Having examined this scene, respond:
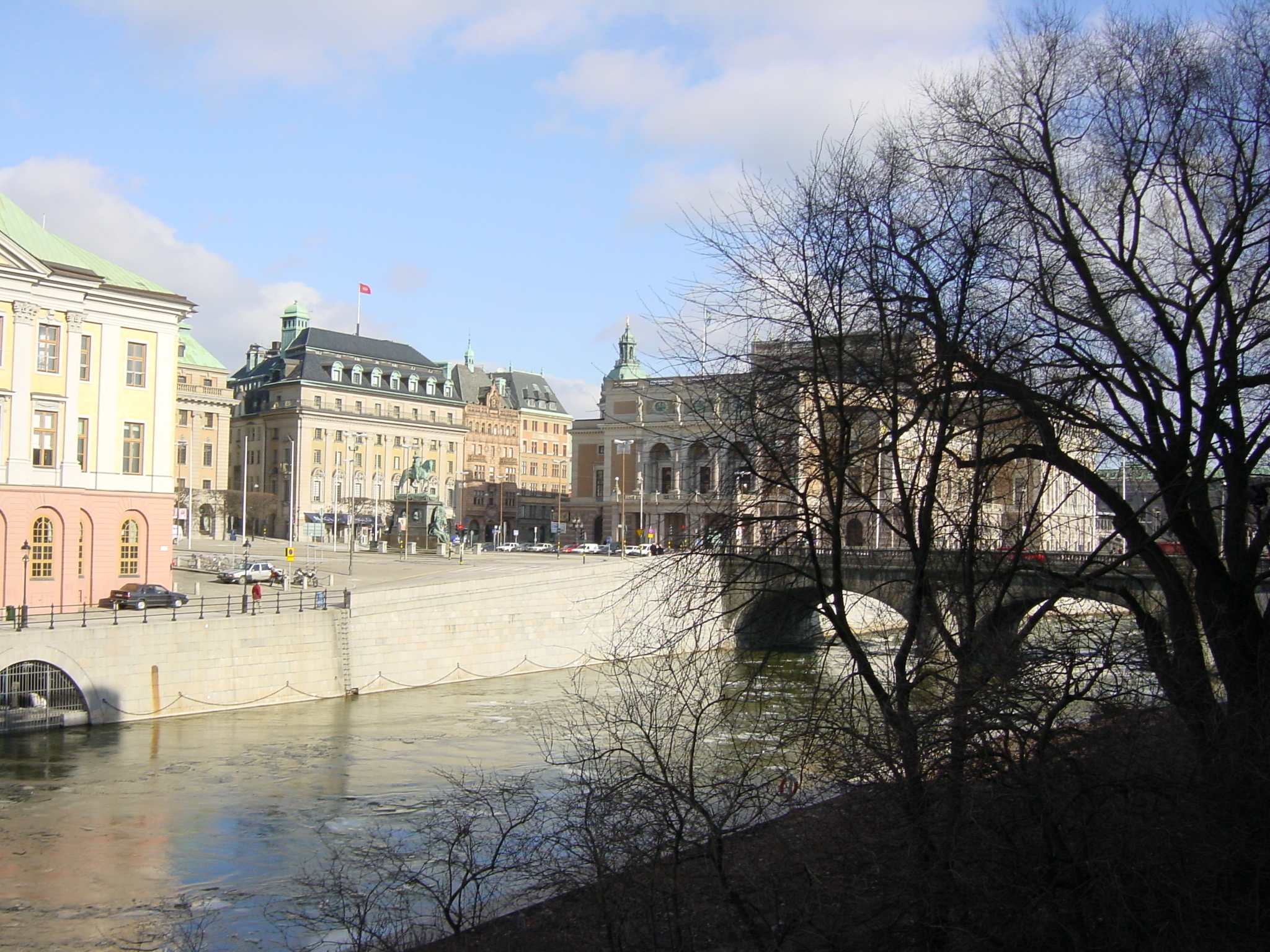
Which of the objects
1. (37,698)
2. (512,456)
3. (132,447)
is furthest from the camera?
(512,456)

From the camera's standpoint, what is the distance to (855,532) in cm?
1773

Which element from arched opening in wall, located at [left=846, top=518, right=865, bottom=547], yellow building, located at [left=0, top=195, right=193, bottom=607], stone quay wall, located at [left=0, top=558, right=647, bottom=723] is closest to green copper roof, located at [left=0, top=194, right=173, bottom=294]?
yellow building, located at [left=0, top=195, right=193, bottom=607]

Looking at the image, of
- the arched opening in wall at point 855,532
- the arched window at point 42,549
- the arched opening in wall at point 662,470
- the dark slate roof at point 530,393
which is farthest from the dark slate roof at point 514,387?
the arched opening in wall at point 855,532

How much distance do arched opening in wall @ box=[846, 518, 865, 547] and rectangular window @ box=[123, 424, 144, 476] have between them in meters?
40.3

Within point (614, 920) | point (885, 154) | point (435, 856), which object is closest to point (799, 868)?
point (614, 920)

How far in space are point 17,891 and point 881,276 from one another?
742 inches

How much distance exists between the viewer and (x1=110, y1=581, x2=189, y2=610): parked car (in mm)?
47031

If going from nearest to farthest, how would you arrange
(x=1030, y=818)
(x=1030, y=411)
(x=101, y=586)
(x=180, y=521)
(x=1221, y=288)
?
(x=1030, y=818)
(x=1030, y=411)
(x=1221, y=288)
(x=101, y=586)
(x=180, y=521)

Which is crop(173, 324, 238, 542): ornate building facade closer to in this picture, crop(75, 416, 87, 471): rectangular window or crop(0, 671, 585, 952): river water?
crop(75, 416, 87, 471): rectangular window

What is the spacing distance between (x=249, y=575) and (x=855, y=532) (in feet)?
164

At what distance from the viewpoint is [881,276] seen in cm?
1353

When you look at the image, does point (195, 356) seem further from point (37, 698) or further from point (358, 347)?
point (37, 698)

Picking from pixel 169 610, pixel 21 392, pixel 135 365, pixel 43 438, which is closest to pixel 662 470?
pixel 135 365

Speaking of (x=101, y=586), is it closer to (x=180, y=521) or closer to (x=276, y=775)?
(x=276, y=775)
